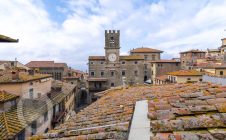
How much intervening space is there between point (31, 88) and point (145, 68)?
141ft

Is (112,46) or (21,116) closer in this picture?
(21,116)

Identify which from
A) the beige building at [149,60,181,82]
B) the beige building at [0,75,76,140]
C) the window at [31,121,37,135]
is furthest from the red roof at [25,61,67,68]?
the window at [31,121,37,135]

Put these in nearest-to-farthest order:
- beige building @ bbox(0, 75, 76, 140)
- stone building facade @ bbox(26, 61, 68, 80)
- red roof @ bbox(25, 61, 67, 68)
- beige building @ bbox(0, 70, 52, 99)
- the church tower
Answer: beige building @ bbox(0, 75, 76, 140) → beige building @ bbox(0, 70, 52, 99) → the church tower → stone building facade @ bbox(26, 61, 68, 80) → red roof @ bbox(25, 61, 67, 68)

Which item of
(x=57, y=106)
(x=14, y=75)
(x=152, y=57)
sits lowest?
(x=57, y=106)

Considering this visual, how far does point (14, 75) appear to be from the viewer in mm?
19594

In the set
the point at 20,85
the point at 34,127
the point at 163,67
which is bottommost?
the point at 34,127

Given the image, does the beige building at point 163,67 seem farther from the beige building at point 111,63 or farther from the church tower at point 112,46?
the church tower at point 112,46

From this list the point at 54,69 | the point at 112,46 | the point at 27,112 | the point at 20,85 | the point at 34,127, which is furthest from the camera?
the point at 54,69

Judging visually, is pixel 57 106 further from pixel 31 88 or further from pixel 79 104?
pixel 79 104

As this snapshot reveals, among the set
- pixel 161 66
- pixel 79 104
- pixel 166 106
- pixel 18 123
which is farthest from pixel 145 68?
pixel 166 106

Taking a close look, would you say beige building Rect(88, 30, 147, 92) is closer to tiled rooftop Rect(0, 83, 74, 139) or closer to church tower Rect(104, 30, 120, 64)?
church tower Rect(104, 30, 120, 64)

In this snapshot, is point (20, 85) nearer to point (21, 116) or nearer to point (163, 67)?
point (21, 116)

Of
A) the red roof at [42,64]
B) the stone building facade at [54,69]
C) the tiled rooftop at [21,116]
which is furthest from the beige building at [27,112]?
the red roof at [42,64]

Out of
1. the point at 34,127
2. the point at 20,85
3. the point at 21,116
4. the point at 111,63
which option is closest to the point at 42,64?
the point at 111,63
